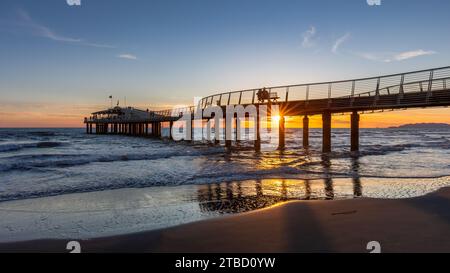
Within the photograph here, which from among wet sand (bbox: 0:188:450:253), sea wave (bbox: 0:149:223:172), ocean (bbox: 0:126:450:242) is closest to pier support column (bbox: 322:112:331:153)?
ocean (bbox: 0:126:450:242)

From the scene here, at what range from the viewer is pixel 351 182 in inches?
457

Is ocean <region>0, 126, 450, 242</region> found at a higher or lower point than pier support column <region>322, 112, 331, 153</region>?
lower

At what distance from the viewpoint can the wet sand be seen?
4.77 metres

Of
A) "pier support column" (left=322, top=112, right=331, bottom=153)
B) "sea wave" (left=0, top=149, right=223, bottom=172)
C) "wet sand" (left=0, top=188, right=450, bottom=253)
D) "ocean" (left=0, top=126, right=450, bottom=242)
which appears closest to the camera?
"wet sand" (left=0, top=188, right=450, bottom=253)

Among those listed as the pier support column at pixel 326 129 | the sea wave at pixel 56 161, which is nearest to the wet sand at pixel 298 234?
the sea wave at pixel 56 161

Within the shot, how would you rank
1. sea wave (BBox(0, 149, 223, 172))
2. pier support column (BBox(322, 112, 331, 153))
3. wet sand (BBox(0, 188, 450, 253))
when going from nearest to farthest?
wet sand (BBox(0, 188, 450, 253)) → sea wave (BBox(0, 149, 223, 172)) → pier support column (BBox(322, 112, 331, 153))

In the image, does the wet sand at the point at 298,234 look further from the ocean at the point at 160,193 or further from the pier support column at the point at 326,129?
the pier support column at the point at 326,129

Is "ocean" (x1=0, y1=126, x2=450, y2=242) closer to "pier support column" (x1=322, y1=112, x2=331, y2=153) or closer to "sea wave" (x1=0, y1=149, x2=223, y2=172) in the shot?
"sea wave" (x1=0, y1=149, x2=223, y2=172)

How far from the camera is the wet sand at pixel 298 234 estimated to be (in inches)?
188
